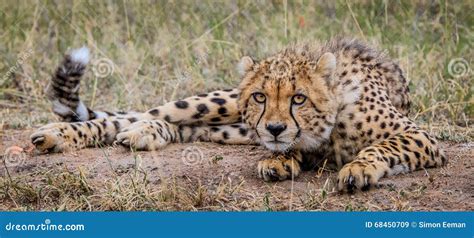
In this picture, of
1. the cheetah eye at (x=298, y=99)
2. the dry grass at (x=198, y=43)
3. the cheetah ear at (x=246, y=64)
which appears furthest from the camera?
the dry grass at (x=198, y=43)

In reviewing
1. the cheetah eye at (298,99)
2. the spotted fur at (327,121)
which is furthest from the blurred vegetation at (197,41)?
the cheetah eye at (298,99)

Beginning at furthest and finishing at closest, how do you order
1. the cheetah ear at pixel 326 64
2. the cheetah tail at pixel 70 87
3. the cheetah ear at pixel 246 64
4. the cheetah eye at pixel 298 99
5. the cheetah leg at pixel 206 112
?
the cheetah leg at pixel 206 112 < the cheetah tail at pixel 70 87 < the cheetah ear at pixel 246 64 < the cheetah ear at pixel 326 64 < the cheetah eye at pixel 298 99

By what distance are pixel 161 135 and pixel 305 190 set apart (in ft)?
4.02

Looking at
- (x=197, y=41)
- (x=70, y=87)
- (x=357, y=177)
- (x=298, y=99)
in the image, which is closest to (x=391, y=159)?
(x=357, y=177)

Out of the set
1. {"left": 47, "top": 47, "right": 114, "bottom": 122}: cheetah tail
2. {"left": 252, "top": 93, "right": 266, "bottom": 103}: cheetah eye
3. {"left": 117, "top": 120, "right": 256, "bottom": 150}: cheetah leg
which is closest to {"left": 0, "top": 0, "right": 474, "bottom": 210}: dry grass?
{"left": 117, "top": 120, "right": 256, "bottom": 150}: cheetah leg

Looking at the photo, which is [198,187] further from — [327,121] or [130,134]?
[130,134]

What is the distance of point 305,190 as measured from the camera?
4.46 metres

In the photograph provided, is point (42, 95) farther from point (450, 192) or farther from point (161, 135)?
point (450, 192)

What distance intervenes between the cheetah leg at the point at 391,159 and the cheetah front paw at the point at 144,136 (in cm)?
121

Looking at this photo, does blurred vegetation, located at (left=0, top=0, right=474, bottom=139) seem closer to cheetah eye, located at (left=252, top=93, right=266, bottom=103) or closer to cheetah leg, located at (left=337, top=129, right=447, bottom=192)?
cheetah leg, located at (left=337, top=129, right=447, bottom=192)

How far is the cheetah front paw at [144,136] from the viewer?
520 cm

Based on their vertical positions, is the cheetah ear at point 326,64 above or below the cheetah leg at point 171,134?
above

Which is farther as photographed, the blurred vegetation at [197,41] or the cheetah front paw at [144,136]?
the blurred vegetation at [197,41]

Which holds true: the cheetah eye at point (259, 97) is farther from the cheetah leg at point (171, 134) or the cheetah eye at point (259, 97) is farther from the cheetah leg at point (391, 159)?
the cheetah leg at point (171, 134)
